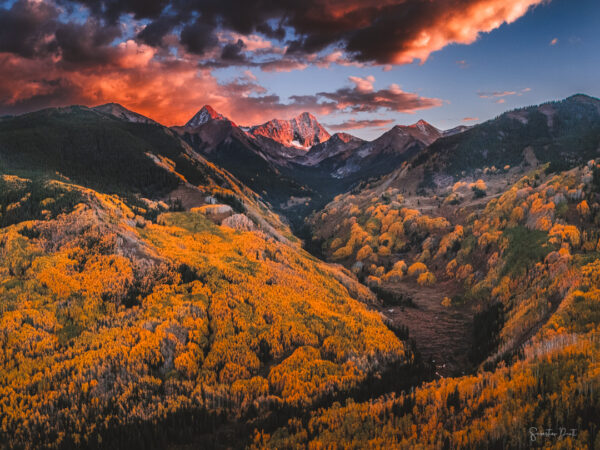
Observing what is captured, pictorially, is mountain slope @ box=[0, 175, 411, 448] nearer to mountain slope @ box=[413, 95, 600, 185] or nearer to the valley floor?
the valley floor

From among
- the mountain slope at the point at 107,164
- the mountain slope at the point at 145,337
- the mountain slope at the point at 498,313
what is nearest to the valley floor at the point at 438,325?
the mountain slope at the point at 498,313

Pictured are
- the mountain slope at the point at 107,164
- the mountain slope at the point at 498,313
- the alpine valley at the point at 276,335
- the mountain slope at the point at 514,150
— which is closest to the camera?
the mountain slope at the point at 498,313

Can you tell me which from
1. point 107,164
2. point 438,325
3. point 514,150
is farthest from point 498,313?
point 514,150

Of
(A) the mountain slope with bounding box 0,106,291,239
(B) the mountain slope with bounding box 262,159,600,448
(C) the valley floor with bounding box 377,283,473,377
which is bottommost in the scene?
(C) the valley floor with bounding box 377,283,473,377

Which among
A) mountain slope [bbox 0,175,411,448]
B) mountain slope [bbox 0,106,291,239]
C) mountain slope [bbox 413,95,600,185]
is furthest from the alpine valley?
mountain slope [bbox 413,95,600,185]

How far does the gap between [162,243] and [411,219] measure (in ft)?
254

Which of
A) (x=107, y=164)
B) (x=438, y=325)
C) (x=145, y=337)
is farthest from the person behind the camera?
(x=107, y=164)

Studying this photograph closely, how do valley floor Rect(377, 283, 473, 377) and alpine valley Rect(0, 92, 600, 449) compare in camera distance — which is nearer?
alpine valley Rect(0, 92, 600, 449)

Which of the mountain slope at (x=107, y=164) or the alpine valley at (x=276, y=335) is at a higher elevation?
the mountain slope at (x=107, y=164)

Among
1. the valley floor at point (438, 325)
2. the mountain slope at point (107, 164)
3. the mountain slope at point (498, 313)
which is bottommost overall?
the valley floor at point (438, 325)

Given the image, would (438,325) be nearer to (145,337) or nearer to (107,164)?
(145,337)

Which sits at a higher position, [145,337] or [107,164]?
[107,164]

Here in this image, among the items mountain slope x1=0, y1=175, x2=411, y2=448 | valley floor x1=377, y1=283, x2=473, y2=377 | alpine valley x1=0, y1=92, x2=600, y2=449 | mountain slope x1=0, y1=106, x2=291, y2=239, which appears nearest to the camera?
alpine valley x1=0, y1=92, x2=600, y2=449

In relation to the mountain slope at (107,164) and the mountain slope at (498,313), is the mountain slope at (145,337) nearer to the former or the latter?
the mountain slope at (498,313)
